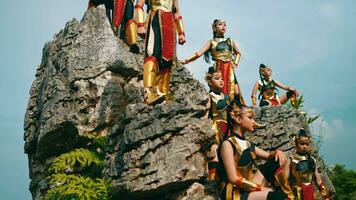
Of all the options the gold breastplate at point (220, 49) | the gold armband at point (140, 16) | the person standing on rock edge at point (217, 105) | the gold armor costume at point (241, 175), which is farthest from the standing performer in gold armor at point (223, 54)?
the gold armor costume at point (241, 175)

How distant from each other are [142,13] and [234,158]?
259 centimetres

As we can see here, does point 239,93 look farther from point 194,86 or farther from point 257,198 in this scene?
point 257,198

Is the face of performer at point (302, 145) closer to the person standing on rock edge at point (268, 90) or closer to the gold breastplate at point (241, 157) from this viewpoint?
the gold breastplate at point (241, 157)

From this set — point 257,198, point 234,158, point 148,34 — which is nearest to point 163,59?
point 148,34

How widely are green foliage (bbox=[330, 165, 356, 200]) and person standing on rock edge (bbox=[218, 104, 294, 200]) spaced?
28.6 feet

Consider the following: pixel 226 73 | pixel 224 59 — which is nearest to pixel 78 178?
pixel 226 73

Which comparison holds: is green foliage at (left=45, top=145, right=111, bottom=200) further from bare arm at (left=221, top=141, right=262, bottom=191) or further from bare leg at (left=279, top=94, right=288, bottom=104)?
bare leg at (left=279, top=94, right=288, bottom=104)

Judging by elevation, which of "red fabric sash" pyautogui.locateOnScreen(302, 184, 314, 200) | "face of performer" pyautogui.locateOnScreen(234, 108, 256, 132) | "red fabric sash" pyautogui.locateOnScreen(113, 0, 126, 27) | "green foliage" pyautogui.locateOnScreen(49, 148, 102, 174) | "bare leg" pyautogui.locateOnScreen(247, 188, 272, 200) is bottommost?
"bare leg" pyautogui.locateOnScreen(247, 188, 272, 200)

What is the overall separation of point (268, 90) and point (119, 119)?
4.17 m

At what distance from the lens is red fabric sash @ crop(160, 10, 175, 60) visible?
6.34 metres

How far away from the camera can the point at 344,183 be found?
13.9 m

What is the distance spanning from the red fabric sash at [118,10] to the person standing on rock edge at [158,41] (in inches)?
56.2

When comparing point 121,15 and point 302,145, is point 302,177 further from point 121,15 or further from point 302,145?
point 121,15

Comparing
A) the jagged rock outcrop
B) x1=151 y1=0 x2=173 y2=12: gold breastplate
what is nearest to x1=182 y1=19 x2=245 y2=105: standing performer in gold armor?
the jagged rock outcrop
